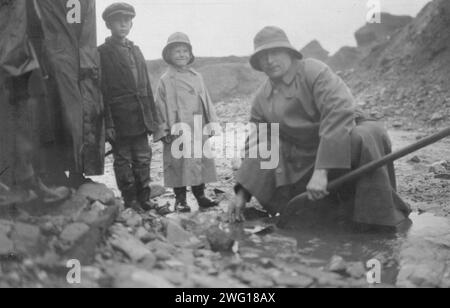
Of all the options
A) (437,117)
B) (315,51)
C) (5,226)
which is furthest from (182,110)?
(315,51)

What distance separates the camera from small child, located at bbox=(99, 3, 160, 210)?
12.4 ft

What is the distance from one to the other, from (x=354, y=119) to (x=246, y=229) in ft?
3.45

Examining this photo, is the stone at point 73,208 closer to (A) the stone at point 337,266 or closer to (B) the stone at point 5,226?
(B) the stone at point 5,226

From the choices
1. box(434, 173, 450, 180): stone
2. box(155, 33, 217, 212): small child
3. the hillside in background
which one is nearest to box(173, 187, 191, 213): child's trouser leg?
box(155, 33, 217, 212): small child

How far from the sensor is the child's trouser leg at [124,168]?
3832 millimetres

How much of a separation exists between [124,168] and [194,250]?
1302 mm

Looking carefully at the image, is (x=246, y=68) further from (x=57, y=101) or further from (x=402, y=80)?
(x=57, y=101)

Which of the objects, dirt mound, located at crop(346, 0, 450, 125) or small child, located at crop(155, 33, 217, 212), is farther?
dirt mound, located at crop(346, 0, 450, 125)

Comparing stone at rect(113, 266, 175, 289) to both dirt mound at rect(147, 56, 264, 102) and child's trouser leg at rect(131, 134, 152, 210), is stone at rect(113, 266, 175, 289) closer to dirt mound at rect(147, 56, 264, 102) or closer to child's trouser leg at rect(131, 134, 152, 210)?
child's trouser leg at rect(131, 134, 152, 210)

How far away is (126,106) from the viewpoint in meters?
3.78

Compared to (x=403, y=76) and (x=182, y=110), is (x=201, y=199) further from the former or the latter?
(x=403, y=76)

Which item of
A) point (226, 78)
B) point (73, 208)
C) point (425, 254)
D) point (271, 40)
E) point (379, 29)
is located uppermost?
point (379, 29)

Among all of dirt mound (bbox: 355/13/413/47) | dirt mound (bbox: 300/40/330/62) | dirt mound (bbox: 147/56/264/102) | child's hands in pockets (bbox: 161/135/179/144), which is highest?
dirt mound (bbox: 355/13/413/47)

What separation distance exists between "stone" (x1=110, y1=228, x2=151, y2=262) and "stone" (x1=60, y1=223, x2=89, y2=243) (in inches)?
7.3
